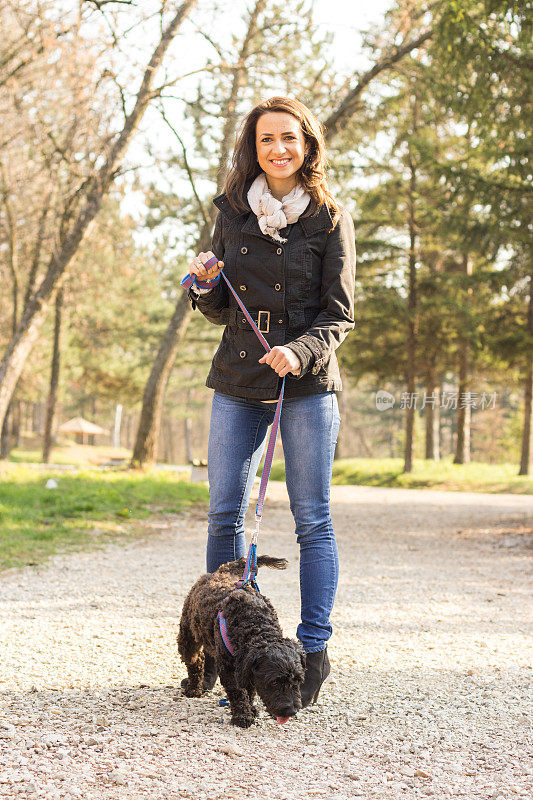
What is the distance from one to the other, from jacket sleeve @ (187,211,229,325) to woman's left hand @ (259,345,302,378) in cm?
48

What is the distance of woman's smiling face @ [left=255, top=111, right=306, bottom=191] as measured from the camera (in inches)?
111

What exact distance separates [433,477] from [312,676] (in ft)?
53.1

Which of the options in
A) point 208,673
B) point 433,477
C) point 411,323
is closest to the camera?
point 208,673

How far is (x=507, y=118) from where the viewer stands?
842 centimetres

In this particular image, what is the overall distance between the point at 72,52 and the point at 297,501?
836 centimetres

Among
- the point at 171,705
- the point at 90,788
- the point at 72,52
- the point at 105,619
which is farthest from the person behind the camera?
the point at 72,52

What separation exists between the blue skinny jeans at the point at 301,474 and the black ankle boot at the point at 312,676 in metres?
0.03

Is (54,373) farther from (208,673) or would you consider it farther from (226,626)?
(226,626)

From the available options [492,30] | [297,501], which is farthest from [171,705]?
[492,30]

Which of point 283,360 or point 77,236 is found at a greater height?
point 77,236

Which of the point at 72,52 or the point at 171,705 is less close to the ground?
the point at 72,52

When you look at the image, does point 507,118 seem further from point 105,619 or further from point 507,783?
point 507,783

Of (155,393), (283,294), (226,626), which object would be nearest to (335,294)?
(283,294)

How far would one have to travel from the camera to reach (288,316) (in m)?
2.86
